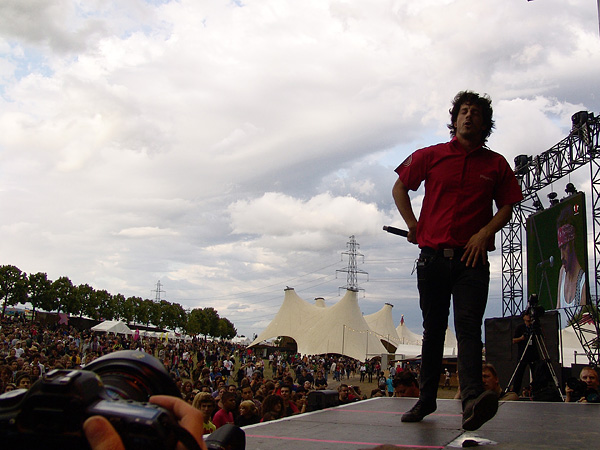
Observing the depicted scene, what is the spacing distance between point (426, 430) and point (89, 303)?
274 feet

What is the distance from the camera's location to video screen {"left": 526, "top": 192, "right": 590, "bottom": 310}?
17992mm

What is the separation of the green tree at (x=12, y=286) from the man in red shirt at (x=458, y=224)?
73.9 metres

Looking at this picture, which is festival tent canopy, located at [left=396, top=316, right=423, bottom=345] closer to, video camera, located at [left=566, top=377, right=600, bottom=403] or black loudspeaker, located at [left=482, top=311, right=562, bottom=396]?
black loudspeaker, located at [left=482, top=311, right=562, bottom=396]

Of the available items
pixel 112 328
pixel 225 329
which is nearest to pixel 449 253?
pixel 112 328

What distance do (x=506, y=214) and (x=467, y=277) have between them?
1.53 ft

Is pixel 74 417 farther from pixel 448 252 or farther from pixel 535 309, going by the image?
pixel 535 309

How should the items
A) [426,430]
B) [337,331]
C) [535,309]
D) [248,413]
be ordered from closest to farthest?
[426,430] < [248,413] < [535,309] < [337,331]

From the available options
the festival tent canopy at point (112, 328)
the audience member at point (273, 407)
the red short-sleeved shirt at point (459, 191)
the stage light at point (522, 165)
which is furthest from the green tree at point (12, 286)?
the red short-sleeved shirt at point (459, 191)

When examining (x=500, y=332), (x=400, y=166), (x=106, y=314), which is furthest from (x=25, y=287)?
(x=400, y=166)

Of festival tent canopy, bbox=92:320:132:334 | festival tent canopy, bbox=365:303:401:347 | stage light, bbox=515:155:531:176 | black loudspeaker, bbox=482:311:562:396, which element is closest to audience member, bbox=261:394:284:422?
black loudspeaker, bbox=482:311:562:396

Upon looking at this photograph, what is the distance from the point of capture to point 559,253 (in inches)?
768

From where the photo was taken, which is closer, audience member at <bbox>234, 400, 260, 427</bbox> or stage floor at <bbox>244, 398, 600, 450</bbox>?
stage floor at <bbox>244, 398, 600, 450</bbox>

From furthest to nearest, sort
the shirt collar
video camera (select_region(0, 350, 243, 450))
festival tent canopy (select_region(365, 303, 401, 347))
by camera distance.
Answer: festival tent canopy (select_region(365, 303, 401, 347)), the shirt collar, video camera (select_region(0, 350, 243, 450))

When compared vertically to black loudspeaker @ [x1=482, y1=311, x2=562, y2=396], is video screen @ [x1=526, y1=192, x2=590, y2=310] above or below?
above
